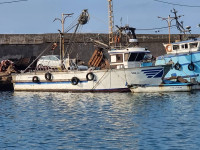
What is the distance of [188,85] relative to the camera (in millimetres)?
33094

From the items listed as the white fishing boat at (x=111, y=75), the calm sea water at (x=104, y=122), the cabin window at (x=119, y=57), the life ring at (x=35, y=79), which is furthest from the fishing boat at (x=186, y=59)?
the life ring at (x=35, y=79)

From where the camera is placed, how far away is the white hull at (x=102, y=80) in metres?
32.8

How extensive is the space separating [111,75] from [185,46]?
9608 millimetres

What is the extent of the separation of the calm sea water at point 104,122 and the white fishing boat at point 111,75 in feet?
6.06

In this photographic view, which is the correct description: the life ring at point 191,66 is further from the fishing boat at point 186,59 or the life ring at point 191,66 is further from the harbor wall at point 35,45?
the harbor wall at point 35,45

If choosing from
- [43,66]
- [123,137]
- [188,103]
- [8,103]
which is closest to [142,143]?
[123,137]

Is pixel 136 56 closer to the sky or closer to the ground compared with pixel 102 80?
closer to the sky

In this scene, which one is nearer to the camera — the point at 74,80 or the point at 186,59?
the point at 74,80

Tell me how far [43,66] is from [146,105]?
17921 millimetres

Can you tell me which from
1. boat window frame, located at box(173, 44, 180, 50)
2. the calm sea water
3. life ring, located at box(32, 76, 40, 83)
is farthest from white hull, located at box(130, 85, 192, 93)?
life ring, located at box(32, 76, 40, 83)

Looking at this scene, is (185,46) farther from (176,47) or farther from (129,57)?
(129,57)

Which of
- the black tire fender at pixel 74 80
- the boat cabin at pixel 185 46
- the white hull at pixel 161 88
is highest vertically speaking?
the boat cabin at pixel 185 46

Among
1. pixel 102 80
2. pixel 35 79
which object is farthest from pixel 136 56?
pixel 35 79

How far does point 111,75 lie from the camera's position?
109ft
